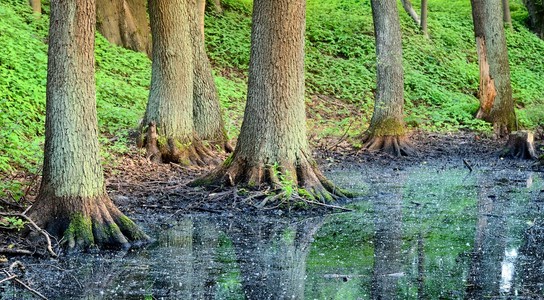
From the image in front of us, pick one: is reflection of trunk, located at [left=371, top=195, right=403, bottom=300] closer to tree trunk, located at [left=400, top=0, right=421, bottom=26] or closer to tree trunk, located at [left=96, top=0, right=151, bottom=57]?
tree trunk, located at [left=96, top=0, right=151, bottom=57]

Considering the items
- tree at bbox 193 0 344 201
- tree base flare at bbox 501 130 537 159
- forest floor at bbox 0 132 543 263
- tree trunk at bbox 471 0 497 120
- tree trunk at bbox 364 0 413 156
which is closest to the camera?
forest floor at bbox 0 132 543 263

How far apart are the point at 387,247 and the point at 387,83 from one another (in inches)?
363

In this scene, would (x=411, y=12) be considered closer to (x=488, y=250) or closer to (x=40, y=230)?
(x=488, y=250)

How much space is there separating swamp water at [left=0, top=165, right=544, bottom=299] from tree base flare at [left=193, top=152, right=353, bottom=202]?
0.52 m

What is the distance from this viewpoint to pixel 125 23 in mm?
21234

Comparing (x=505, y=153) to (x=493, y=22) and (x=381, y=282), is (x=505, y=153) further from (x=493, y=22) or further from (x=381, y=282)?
(x=381, y=282)

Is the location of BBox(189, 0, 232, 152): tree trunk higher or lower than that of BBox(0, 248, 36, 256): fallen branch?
higher

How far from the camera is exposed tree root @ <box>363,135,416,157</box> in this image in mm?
16547

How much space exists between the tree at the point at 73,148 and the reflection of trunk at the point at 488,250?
11.8ft

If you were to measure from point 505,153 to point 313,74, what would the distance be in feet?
26.9

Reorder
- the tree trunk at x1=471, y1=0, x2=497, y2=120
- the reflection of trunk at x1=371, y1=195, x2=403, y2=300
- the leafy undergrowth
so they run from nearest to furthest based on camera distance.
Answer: the reflection of trunk at x1=371, y1=195, x2=403, y2=300, the leafy undergrowth, the tree trunk at x1=471, y1=0, x2=497, y2=120

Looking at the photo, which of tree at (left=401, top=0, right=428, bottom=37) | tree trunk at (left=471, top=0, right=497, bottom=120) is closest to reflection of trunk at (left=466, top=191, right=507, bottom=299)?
tree trunk at (left=471, top=0, right=497, bottom=120)

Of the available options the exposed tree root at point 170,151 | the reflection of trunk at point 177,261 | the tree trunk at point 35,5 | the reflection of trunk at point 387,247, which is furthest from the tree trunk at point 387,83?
the tree trunk at point 35,5

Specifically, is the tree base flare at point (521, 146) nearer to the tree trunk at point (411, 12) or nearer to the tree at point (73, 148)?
the tree at point (73, 148)
